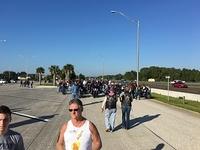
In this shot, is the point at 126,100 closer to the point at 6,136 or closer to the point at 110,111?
the point at 110,111

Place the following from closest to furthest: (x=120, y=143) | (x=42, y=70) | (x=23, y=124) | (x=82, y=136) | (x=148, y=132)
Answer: (x=82, y=136) → (x=120, y=143) → (x=148, y=132) → (x=23, y=124) → (x=42, y=70)

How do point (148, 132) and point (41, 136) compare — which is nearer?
point (41, 136)

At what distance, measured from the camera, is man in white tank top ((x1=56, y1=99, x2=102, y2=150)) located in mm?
5547

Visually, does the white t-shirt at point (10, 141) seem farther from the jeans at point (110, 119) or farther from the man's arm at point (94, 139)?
the jeans at point (110, 119)

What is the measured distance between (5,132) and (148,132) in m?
11.6

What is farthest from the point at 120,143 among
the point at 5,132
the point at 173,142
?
the point at 5,132

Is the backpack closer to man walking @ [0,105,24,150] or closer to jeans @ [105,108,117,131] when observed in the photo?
jeans @ [105,108,117,131]

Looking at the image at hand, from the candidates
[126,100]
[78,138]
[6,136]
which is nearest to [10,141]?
[6,136]

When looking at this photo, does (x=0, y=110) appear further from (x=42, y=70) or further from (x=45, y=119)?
(x=42, y=70)

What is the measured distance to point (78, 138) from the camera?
5543 millimetres

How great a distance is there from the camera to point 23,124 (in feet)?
59.2

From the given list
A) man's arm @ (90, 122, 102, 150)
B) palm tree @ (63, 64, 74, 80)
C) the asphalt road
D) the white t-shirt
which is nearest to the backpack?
the asphalt road

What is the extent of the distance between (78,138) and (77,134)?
0.05 meters

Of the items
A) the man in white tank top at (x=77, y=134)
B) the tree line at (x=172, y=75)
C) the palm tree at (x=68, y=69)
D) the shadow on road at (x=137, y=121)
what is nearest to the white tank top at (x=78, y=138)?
the man in white tank top at (x=77, y=134)
